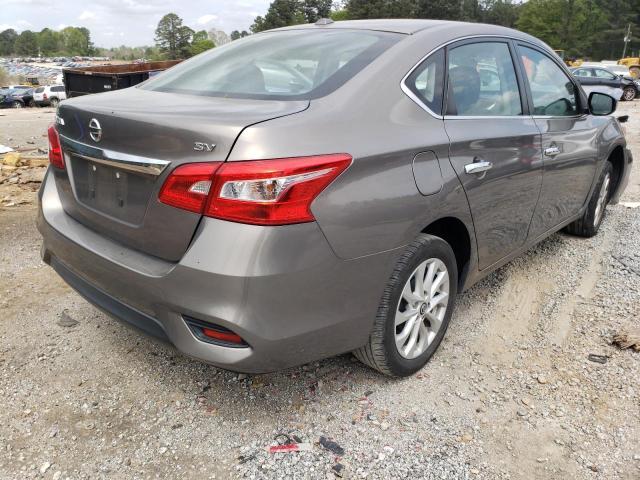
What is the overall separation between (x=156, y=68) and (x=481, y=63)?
1206 centimetres

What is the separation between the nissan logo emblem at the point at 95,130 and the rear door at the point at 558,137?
97.3 inches

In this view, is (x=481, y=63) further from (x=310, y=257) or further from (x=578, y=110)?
(x=310, y=257)

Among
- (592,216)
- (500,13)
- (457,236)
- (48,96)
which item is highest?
(500,13)

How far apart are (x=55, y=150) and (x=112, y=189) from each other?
2.03 feet

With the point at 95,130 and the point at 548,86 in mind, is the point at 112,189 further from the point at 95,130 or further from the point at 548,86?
the point at 548,86

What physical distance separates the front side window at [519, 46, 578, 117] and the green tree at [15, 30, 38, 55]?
708 feet

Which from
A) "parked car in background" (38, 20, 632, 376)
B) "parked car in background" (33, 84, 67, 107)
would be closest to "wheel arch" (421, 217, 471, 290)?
"parked car in background" (38, 20, 632, 376)

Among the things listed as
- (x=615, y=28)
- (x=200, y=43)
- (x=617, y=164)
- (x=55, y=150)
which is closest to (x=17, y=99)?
(x=55, y=150)

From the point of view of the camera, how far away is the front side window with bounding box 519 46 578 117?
342 cm

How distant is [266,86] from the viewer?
2.43 meters

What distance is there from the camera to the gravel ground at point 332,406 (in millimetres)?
2145

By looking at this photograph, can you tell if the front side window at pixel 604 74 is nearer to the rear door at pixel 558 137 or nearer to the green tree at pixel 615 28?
the rear door at pixel 558 137

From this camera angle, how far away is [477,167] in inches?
105

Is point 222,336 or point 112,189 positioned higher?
point 112,189
